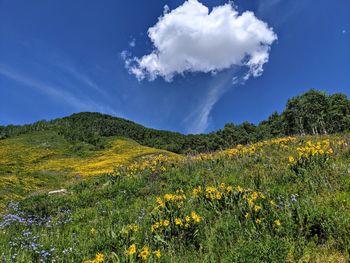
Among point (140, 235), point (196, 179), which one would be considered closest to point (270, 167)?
point (196, 179)

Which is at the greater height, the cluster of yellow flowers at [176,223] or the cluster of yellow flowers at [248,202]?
the cluster of yellow flowers at [248,202]

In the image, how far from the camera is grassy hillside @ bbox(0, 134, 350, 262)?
11.9 ft

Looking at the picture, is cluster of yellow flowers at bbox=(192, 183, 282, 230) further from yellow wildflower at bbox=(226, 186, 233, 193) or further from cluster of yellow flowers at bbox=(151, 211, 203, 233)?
cluster of yellow flowers at bbox=(151, 211, 203, 233)

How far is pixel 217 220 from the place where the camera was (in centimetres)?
497

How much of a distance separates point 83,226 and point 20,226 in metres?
2.01

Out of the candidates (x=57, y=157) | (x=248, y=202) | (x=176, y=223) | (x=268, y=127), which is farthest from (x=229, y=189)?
(x=268, y=127)

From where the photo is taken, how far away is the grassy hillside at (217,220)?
143 inches

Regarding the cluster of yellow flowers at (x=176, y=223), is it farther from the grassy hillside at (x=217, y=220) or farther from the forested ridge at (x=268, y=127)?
the forested ridge at (x=268, y=127)

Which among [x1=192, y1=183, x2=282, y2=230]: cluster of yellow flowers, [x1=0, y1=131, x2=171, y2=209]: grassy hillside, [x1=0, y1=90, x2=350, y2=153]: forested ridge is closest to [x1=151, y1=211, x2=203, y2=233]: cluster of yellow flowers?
[x1=192, y1=183, x2=282, y2=230]: cluster of yellow flowers

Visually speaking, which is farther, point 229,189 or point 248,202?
point 229,189

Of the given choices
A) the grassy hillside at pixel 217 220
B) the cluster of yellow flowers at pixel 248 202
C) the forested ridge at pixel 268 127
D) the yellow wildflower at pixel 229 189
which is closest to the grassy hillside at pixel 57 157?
the forested ridge at pixel 268 127

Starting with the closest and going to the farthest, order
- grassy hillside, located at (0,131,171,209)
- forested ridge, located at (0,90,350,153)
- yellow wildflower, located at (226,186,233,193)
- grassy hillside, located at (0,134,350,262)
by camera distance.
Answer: grassy hillside, located at (0,134,350,262), yellow wildflower, located at (226,186,233,193), grassy hillside, located at (0,131,171,209), forested ridge, located at (0,90,350,153)

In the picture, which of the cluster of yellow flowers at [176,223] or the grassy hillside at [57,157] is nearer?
the cluster of yellow flowers at [176,223]

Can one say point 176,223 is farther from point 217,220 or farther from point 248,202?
point 248,202
